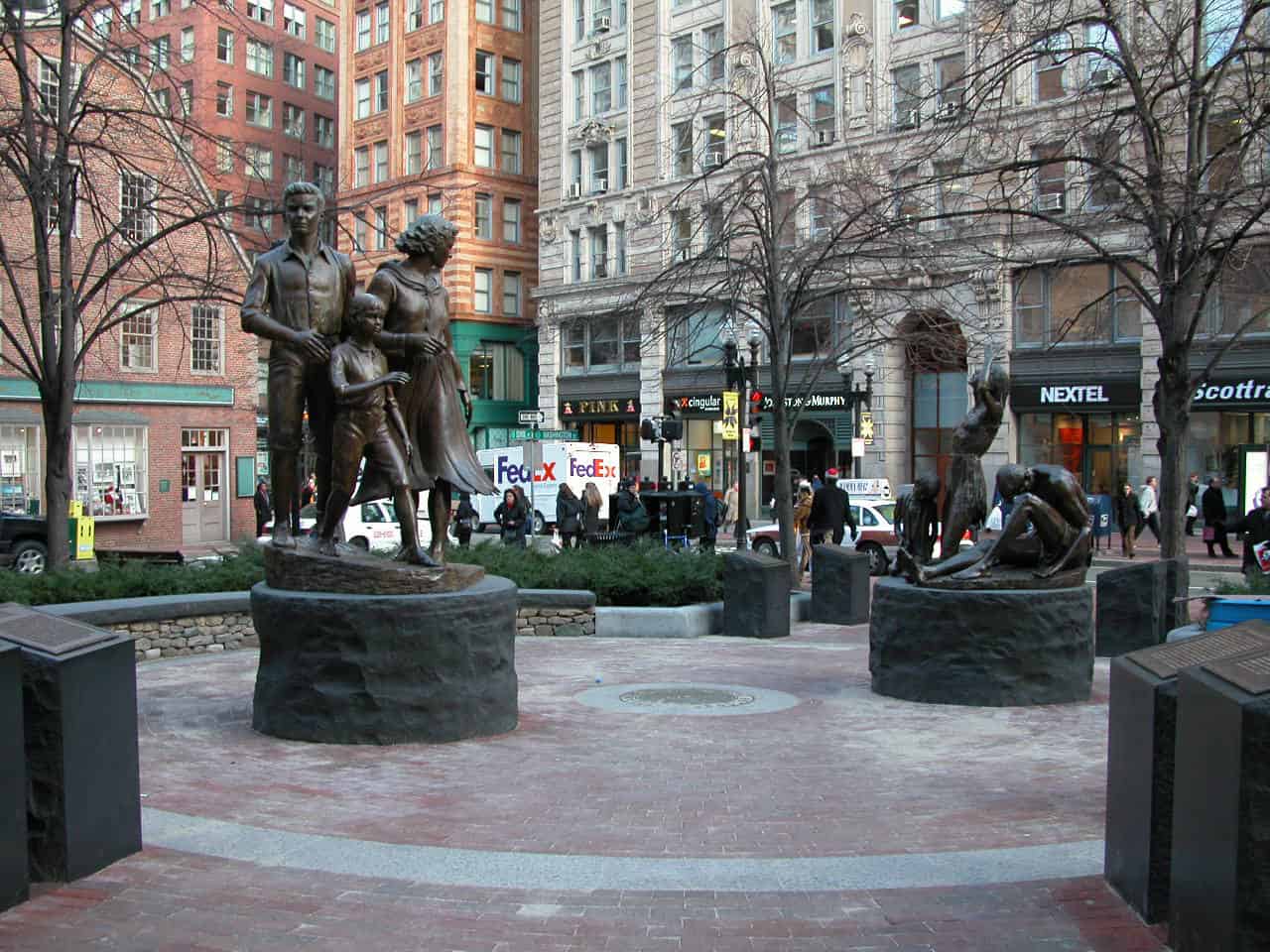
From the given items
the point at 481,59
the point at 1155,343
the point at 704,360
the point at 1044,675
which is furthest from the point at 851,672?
the point at 481,59

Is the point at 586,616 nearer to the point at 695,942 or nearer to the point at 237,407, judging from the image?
the point at 695,942

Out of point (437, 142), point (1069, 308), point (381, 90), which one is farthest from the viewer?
point (381, 90)

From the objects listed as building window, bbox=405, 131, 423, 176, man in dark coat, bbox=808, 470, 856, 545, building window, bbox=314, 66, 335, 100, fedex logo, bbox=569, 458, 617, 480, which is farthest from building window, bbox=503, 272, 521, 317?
man in dark coat, bbox=808, 470, 856, 545

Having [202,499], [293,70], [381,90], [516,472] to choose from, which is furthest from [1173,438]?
[293,70]

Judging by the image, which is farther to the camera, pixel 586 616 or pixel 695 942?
pixel 586 616

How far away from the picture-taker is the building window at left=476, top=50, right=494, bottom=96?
175 ft

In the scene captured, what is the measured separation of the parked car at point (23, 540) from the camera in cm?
2319

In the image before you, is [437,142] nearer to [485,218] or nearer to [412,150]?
[412,150]

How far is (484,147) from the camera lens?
5350cm

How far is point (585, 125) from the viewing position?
4906 centimetres

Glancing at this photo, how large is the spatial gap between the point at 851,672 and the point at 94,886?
7.75 m

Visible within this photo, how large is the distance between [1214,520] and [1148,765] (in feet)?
83.4

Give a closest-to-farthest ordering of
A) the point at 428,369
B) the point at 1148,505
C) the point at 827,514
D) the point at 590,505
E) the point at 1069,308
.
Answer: the point at 428,369 < the point at 827,514 < the point at 590,505 < the point at 1148,505 < the point at 1069,308

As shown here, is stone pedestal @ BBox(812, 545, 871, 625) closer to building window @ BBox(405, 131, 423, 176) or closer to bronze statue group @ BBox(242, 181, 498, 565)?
bronze statue group @ BBox(242, 181, 498, 565)
